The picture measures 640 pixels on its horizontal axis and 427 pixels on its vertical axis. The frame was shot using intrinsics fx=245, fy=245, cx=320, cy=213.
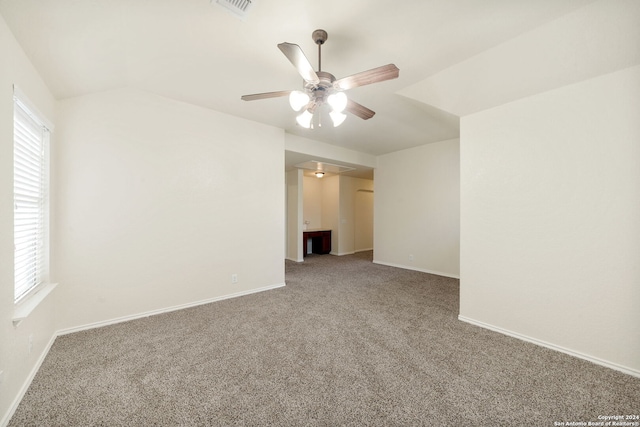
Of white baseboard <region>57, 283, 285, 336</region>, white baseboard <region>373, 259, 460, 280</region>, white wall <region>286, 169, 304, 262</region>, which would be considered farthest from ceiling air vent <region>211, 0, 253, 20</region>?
white baseboard <region>373, 259, 460, 280</region>

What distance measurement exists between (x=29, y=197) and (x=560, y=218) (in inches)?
182

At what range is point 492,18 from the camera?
1.74 metres

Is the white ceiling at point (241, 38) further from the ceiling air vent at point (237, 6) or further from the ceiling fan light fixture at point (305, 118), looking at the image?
the ceiling fan light fixture at point (305, 118)

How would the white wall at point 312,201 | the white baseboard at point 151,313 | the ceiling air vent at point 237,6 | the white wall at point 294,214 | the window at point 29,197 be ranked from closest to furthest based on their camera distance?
the ceiling air vent at point 237,6 → the window at point 29,197 → the white baseboard at point 151,313 → the white wall at point 294,214 → the white wall at point 312,201

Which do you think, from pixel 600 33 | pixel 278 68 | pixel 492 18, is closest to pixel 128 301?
pixel 278 68

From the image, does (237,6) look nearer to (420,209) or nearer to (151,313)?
(151,313)

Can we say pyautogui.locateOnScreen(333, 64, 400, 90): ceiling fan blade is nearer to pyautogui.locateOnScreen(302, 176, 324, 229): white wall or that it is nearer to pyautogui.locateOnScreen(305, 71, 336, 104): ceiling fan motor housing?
pyautogui.locateOnScreen(305, 71, 336, 104): ceiling fan motor housing

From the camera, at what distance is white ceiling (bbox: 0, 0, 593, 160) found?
1.63 meters

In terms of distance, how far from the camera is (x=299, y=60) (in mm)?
1612

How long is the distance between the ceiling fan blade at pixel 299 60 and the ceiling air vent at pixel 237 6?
46 centimetres

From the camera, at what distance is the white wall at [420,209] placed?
480cm

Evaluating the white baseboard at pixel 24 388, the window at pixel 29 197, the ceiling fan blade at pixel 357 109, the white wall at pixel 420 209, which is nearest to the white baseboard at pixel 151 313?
the white baseboard at pixel 24 388

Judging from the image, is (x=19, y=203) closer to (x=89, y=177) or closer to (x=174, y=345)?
(x=89, y=177)

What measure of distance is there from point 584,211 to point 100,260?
473cm
